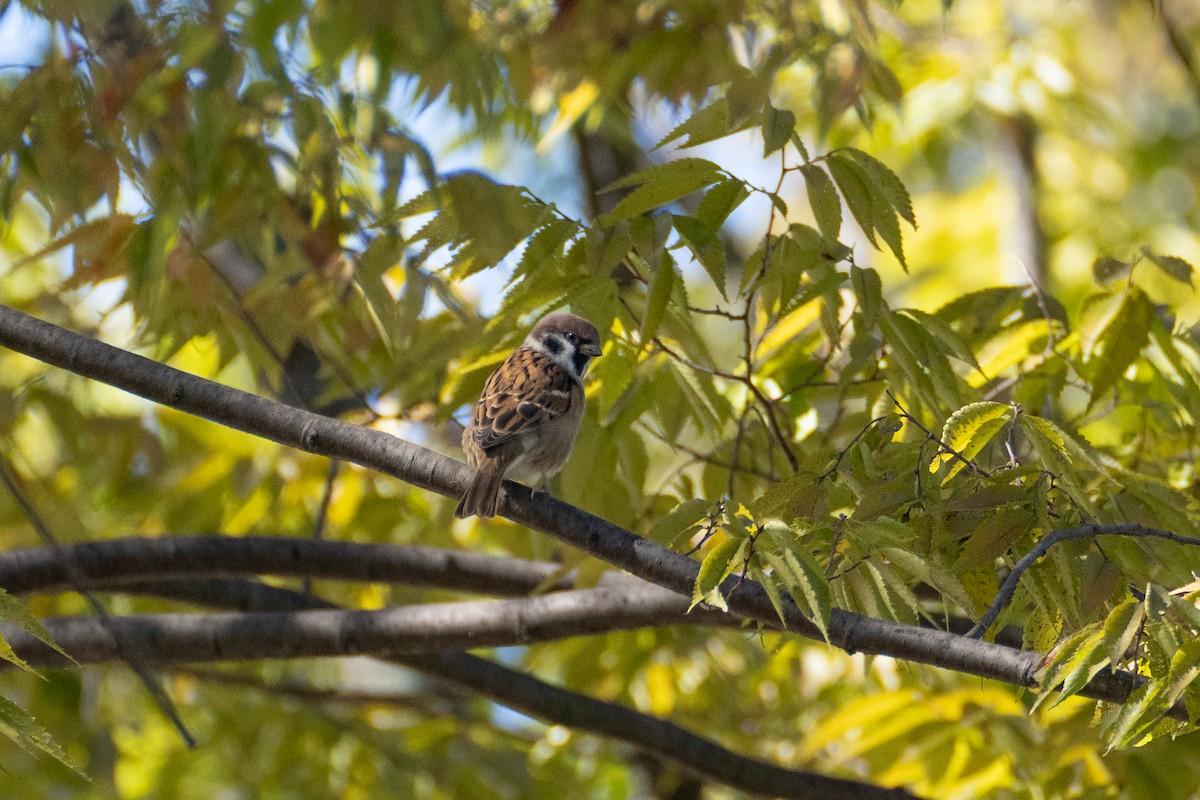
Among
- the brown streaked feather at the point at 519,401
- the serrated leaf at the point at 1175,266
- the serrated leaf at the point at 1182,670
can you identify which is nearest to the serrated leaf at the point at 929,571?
the serrated leaf at the point at 1182,670

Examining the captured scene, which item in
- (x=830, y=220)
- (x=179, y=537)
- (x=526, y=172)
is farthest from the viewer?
(x=526, y=172)

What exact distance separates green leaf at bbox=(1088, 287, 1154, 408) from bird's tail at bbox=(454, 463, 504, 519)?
57.3 inches

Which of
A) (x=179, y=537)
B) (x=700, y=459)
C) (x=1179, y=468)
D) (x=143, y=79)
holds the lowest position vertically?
(x=1179, y=468)

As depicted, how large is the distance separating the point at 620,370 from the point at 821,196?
582 mm

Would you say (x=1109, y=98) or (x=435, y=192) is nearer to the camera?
(x=435, y=192)

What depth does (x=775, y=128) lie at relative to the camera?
90.3 inches

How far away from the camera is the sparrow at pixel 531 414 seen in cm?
337

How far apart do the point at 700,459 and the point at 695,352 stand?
0.29 metres

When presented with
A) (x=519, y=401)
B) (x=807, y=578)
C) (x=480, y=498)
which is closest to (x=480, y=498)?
(x=480, y=498)

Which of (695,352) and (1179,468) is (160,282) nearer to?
(695,352)

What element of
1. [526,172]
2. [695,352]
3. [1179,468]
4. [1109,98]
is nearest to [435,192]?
[695,352]

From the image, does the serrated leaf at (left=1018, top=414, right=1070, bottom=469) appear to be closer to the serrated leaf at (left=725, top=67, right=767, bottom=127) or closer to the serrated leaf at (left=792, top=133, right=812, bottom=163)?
the serrated leaf at (left=792, top=133, right=812, bottom=163)

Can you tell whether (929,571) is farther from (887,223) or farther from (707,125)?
(707,125)

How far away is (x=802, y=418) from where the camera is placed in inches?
123
